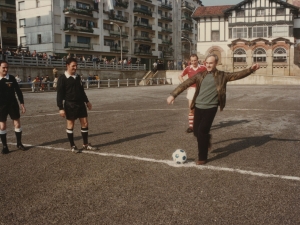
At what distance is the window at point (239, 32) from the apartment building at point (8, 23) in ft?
110

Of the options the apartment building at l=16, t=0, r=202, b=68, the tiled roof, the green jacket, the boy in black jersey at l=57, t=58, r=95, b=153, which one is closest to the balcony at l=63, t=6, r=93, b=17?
the apartment building at l=16, t=0, r=202, b=68

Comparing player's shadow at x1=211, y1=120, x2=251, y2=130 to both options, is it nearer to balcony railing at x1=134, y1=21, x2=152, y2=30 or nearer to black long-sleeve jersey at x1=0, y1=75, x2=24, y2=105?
black long-sleeve jersey at x1=0, y1=75, x2=24, y2=105

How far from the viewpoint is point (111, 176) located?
15.5ft

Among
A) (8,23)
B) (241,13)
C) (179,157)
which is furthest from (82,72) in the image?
(179,157)

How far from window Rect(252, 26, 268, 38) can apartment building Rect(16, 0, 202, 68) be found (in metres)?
20.0

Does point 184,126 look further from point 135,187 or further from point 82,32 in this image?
point 82,32

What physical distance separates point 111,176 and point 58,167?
1.04 m

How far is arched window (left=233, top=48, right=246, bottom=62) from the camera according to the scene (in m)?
49.7

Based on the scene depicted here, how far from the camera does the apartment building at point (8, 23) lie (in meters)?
48.2

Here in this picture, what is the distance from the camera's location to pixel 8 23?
161 feet

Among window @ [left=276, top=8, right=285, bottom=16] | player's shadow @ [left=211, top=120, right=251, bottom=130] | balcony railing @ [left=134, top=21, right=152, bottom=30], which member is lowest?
player's shadow @ [left=211, top=120, right=251, bottom=130]

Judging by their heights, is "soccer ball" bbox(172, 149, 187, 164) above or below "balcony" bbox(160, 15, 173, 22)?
below

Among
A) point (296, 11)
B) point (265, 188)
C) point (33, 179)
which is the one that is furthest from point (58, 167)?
point (296, 11)

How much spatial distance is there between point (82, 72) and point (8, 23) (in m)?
19.6
